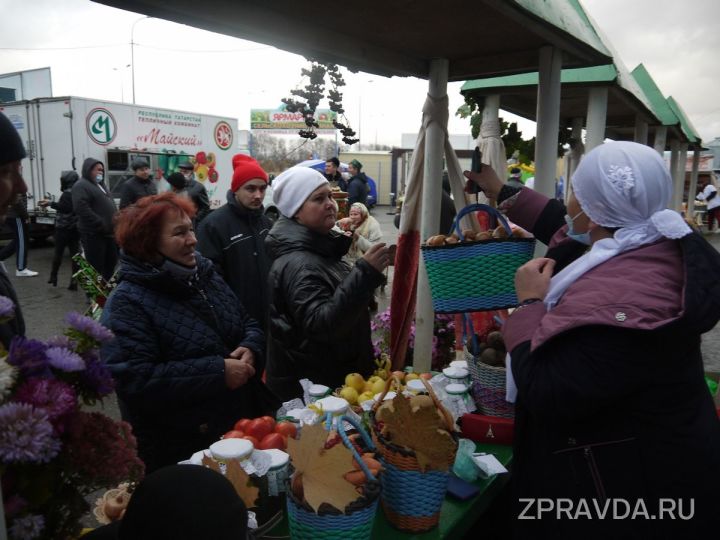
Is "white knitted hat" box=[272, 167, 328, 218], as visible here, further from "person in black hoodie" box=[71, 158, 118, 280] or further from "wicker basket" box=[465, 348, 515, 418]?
"person in black hoodie" box=[71, 158, 118, 280]

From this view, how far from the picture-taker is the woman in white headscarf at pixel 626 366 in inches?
53.0

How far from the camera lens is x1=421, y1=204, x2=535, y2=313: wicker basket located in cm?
213

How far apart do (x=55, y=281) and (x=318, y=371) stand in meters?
8.31

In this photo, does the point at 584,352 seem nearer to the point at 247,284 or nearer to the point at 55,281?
the point at 247,284

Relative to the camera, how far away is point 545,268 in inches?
67.7

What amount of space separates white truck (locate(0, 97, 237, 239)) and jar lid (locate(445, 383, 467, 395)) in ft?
37.6

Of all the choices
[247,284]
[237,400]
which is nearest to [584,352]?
[237,400]

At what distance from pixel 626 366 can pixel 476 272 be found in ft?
2.82

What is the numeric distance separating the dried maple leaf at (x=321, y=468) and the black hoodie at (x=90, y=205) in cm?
728

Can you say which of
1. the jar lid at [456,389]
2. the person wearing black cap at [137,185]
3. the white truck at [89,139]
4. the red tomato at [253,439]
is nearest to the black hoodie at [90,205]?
the person wearing black cap at [137,185]

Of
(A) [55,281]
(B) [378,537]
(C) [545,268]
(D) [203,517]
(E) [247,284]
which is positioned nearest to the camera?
(D) [203,517]

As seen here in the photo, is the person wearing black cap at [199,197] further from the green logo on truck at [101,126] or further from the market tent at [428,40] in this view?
the green logo on truck at [101,126]

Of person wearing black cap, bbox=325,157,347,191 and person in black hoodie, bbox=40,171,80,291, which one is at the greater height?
person wearing black cap, bbox=325,157,347,191

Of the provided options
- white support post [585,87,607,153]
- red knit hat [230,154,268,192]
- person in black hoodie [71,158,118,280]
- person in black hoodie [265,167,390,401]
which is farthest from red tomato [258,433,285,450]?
person in black hoodie [71,158,118,280]
